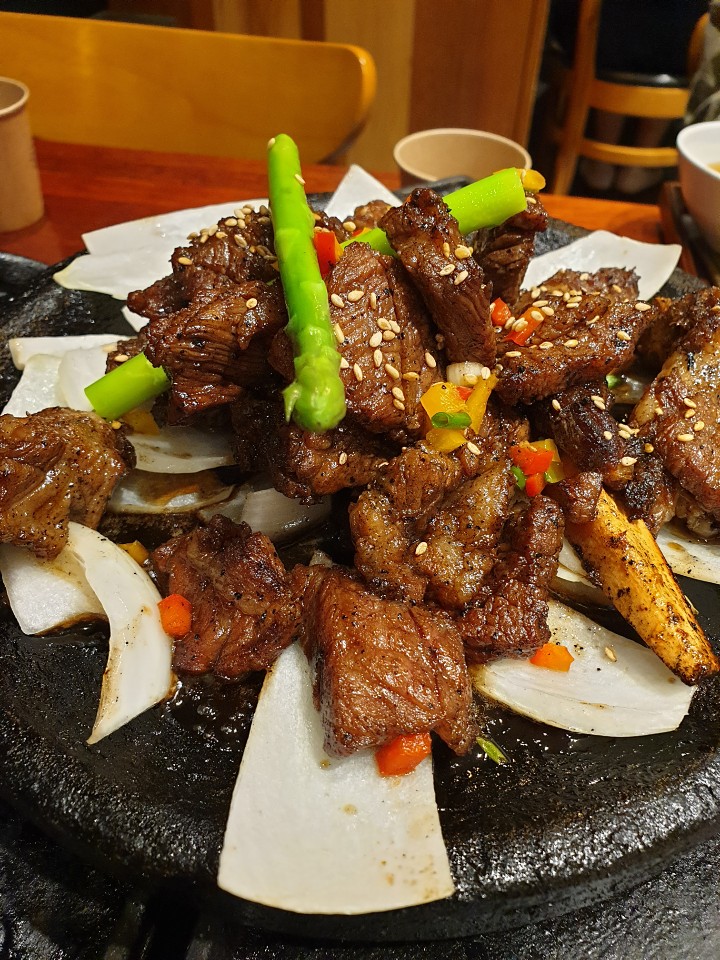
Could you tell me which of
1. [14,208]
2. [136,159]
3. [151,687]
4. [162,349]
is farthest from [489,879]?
[136,159]

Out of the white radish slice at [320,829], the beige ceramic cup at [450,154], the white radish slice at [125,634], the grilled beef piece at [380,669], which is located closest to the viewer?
the white radish slice at [320,829]

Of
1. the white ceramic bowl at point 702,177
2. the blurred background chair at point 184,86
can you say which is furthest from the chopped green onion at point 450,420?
the blurred background chair at point 184,86

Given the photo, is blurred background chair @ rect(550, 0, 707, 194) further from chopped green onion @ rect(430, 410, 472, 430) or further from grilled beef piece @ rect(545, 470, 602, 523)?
chopped green onion @ rect(430, 410, 472, 430)

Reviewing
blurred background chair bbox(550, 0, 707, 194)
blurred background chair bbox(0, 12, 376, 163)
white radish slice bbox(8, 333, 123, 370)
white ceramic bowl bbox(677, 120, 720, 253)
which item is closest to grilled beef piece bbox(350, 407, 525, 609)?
white radish slice bbox(8, 333, 123, 370)

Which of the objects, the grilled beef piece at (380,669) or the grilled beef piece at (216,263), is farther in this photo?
the grilled beef piece at (216,263)

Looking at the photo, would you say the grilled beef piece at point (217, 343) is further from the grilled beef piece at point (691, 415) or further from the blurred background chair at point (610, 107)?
the blurred background chair at point (610, 107)

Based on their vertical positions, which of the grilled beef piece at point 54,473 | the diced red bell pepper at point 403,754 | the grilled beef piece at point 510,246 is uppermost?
the grilled beef piece at point 510,246
